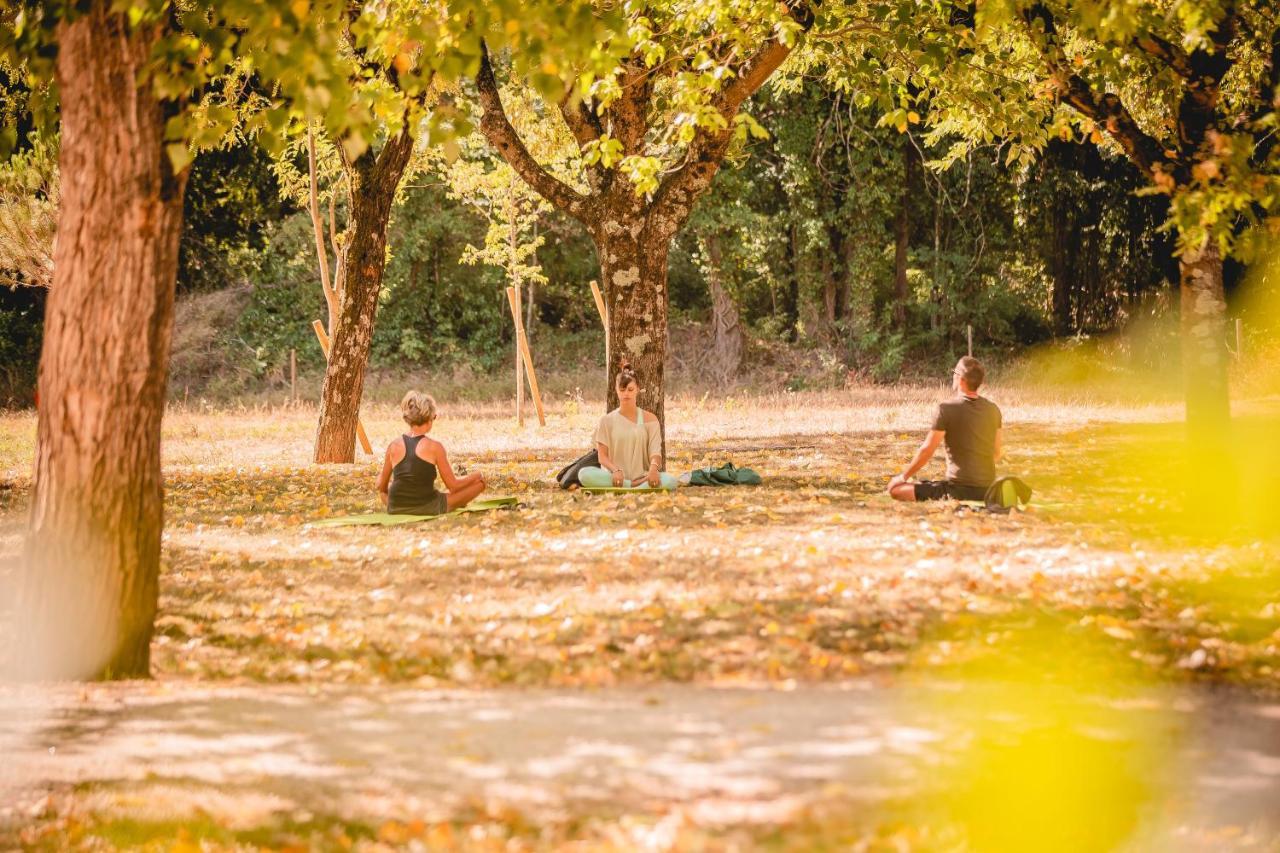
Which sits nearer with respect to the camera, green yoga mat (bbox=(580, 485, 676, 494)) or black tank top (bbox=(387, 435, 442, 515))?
black tank top (bbox=(387, 435, 442, 515))

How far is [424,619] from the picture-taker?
25.7 feet

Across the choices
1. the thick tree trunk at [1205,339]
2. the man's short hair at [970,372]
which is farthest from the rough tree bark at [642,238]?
the thick tree trunk at [1205,339]

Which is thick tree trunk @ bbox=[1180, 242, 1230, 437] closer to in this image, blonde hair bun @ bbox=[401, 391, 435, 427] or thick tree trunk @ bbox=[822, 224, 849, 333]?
blonde hair bun @ bbox=[401, 391, 435, 427]

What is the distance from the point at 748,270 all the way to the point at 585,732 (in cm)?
3682

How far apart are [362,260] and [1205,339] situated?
10.6m

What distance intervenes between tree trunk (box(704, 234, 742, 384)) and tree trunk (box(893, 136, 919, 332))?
4.83 metres

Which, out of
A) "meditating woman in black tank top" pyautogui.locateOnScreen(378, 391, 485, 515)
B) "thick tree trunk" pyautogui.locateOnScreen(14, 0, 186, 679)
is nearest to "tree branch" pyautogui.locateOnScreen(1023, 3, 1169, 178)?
"meditating woman in black tank top" pyautogui.locateOnScreen(378, 391, 485, 515)

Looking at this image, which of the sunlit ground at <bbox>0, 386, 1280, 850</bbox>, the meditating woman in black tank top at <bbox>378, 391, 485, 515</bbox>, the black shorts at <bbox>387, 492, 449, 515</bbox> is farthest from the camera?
the black shorts at <bbox>387, 492, 449, 515</bbox>

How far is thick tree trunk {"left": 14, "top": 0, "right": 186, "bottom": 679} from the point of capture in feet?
20.2

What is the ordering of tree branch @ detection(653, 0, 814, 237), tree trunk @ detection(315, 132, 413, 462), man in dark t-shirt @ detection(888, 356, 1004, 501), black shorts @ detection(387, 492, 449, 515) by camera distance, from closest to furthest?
man in dark t-shirt @ detection(888, 356, 1004, 501) → black shorts @ detection(387, 492, 449, 515) → tree branch @ detection(653, 0, 814, 237) → tree trunk @ detection(315, 132, 413, 462)

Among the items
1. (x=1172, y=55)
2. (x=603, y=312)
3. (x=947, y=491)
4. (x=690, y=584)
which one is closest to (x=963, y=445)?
(x=947, y=491)

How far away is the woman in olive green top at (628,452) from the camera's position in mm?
14133

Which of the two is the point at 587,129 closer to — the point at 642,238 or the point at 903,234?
the point at 642,238

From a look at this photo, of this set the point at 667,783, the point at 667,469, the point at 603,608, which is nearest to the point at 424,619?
the point at 603,608
